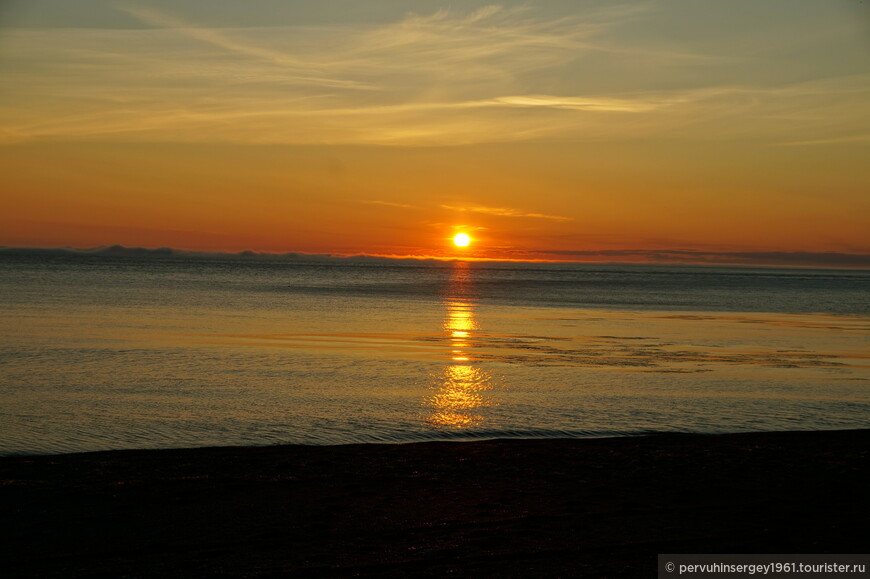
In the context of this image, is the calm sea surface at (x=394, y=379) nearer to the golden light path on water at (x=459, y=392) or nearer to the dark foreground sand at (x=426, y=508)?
the golden light path on water at (x=459, y=392)

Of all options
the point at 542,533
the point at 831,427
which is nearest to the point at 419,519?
the point at 542,533

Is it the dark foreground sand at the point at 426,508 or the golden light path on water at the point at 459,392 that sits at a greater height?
the dark foreground sand at the point at 426,508

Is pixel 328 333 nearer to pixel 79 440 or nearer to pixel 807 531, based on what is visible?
pixel 79 440

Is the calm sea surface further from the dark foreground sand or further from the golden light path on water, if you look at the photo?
the dark foreground sand

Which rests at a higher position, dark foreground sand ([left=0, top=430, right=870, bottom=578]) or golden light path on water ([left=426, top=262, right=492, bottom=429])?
dark foreground sand ([left=0, top=430, right=870, bottom=578])

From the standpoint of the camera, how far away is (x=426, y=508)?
9.26 m

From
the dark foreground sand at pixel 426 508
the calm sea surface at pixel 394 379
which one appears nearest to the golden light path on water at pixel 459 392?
the calm sea surface at pixel 394 379

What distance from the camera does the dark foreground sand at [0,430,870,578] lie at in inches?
294

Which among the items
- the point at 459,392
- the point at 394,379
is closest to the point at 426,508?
the point at 459,392

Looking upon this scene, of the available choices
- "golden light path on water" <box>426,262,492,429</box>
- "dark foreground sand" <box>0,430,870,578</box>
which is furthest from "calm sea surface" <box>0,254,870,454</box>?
"dark foreground sand" <box>0,430,870,578</box>

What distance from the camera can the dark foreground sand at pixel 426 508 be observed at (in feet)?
24.5

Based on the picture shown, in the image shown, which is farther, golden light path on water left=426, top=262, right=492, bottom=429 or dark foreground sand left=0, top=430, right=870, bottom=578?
golden light path on water left=426, top=262, right=492, bottom=429

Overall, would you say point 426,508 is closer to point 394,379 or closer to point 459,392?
point 459,392

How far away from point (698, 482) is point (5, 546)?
826cm
